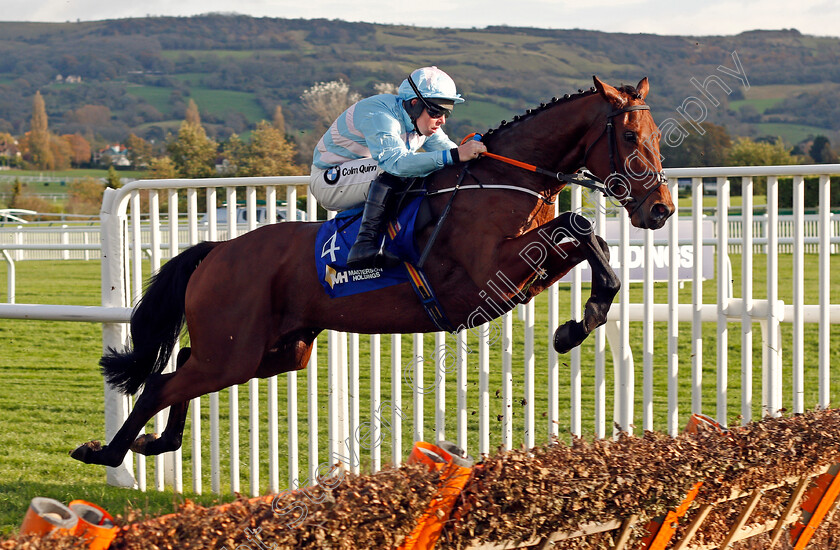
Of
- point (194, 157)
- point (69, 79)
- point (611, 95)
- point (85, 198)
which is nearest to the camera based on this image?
point (611, 95)

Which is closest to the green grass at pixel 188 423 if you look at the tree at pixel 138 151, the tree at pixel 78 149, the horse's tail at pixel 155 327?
the horse's tail at pixel 155 327

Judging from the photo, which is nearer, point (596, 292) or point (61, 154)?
point (596, 292)

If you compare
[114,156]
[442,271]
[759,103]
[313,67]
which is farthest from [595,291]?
[313,67]

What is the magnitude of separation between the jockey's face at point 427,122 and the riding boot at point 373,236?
0.33 m

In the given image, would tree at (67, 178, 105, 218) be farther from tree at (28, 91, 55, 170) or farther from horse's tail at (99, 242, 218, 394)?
horse's tail at (99, 242, 218, 394)

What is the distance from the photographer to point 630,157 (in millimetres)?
3467

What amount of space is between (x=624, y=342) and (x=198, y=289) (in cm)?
211

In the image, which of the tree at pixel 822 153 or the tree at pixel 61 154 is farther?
the tree at pixel 61 154

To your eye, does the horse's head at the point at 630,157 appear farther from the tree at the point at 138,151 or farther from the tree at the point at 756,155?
the tree at the point at 138,151

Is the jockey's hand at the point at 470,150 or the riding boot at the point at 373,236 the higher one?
the jockey's hand at the point at 470,150

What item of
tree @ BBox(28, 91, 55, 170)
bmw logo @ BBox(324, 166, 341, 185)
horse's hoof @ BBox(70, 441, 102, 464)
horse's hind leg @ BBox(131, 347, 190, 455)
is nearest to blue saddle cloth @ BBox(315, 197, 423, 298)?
bmw logo @ BBox(324, 166, 341, 185)

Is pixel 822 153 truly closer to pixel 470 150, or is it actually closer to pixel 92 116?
pixel 470 150

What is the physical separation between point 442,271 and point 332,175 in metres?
0.73

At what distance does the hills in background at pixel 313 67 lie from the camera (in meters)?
44.6
